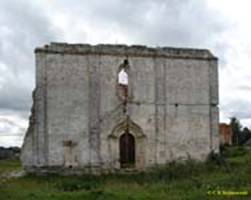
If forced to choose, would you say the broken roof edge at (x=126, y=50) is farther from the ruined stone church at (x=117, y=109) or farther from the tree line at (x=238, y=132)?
the tree line at (x=238, y=132)

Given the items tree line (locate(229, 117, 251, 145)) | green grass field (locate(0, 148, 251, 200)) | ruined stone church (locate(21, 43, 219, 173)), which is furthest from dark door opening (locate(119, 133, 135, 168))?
tree line (locate(229, 117, 251, 145))

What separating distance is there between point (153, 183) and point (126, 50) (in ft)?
25.1

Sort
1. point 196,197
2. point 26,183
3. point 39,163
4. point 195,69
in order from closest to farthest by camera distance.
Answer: point 196,197 → point 26,183 → point 39,163 → point 195,69

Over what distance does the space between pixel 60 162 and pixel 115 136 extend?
9.38 ft

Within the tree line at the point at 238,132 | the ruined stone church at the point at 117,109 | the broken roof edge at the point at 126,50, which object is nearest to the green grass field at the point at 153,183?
the ruined stone church at the point at 117,109

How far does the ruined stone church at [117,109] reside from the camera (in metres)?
26.1

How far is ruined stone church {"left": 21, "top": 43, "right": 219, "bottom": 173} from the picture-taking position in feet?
85.8

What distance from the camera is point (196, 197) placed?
15008 mm

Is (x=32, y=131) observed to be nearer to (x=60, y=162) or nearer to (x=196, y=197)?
(x=60, y=162)

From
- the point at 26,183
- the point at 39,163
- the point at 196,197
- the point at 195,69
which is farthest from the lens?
the point at 195,69

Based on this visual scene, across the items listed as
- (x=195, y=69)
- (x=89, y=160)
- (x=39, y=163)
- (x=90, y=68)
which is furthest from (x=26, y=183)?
(x=195, y=69)

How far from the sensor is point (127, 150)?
1091 inches

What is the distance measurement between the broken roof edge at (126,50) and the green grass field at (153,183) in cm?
534

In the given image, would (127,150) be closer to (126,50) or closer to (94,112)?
(94,112)
